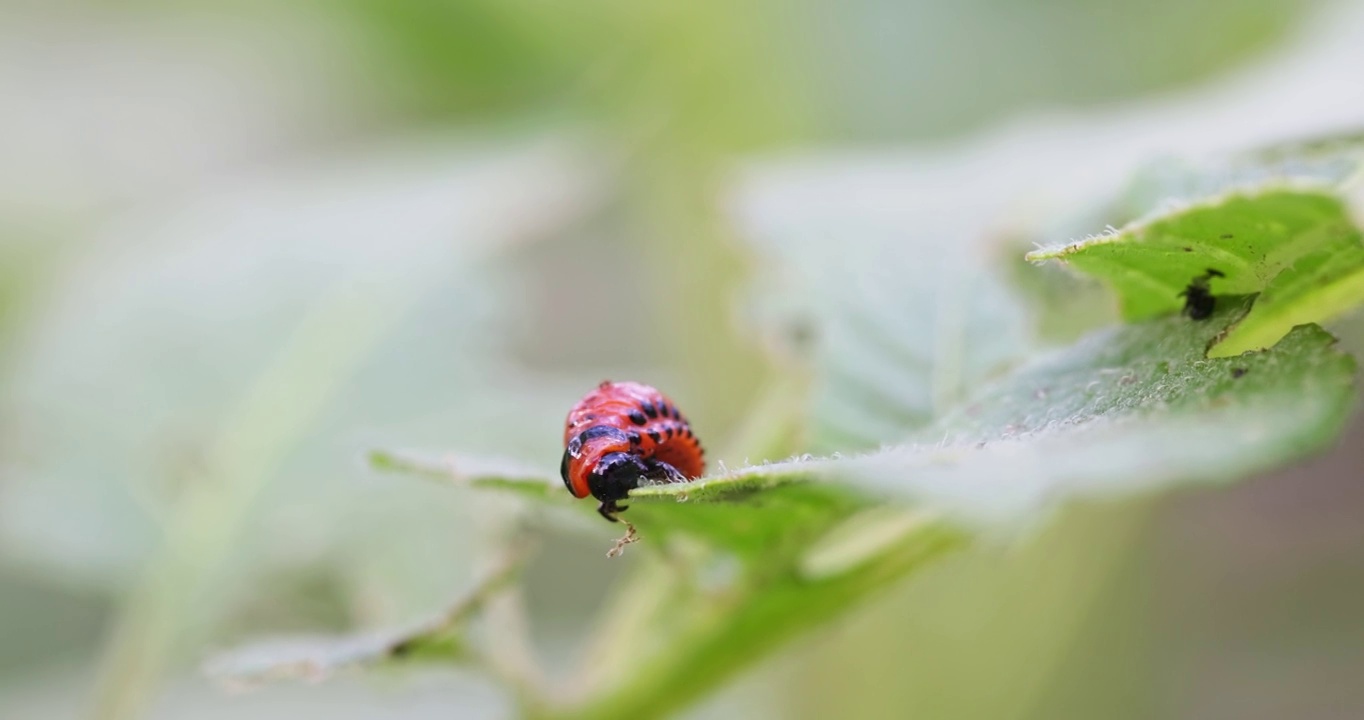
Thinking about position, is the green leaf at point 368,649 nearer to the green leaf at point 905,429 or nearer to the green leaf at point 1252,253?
the green leaf at point 905,429

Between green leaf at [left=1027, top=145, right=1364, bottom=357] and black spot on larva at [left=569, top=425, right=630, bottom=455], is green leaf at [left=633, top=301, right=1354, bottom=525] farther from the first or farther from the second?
black spot on larva at [left=569, top=425, right=630, bottom=455]

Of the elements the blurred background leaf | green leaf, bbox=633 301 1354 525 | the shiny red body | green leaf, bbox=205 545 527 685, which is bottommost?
green leaf, bbox=633 301 1354 525

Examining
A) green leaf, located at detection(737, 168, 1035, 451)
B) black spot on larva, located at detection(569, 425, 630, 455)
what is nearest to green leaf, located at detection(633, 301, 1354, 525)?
green leaf, located at detection(737, 168, 1035, 451)

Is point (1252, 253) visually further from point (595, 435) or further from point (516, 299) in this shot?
point (516, 299)

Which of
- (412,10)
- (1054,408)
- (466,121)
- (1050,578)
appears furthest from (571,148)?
(1054,408)

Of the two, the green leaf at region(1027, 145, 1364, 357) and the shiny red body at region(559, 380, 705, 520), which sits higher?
the shiny red body at region(559, 380, 705, 520)

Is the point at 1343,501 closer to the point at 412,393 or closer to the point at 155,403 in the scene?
the point at 412,393

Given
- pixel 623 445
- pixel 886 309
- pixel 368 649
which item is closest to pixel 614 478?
pixel 623 445
